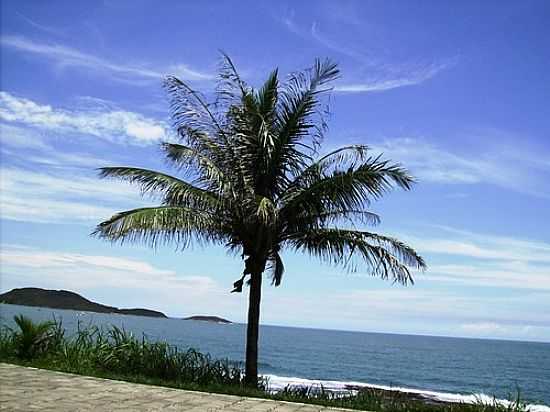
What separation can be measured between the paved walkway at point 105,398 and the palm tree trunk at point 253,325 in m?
2.71

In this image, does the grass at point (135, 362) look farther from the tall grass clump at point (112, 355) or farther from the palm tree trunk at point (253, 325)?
the palm tree trunk at point (253, 325)

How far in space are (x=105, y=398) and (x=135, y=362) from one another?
364 cm

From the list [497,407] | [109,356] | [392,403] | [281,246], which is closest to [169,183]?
[281,246]

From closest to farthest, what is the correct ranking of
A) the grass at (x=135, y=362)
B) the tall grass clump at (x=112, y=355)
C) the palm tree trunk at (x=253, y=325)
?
the grass at (x=135, y=362) < the tall grass clump at (x=112, y=355) < the palm tree trunk at (x=253, y=325)

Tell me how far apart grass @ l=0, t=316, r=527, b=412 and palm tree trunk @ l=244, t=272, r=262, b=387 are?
29 centimetres

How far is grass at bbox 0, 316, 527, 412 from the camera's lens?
35.4 ft

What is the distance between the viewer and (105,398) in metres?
9.03

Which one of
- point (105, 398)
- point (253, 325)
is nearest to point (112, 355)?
point (253, 325)

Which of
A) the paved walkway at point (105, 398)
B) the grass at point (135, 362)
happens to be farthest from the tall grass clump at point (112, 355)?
the paved walkway at point (105, 398)

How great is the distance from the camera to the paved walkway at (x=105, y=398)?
8398mm

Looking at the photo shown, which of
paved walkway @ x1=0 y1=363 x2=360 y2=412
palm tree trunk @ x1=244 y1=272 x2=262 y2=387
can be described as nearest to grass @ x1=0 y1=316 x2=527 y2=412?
palm tree trunk @ x1=244 y1=272 x2=262 y2=387

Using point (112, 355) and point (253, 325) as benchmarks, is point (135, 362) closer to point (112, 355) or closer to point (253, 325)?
point (112, 355)

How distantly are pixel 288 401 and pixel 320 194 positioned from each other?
4.18 m

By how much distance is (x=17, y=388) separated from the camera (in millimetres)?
9477
